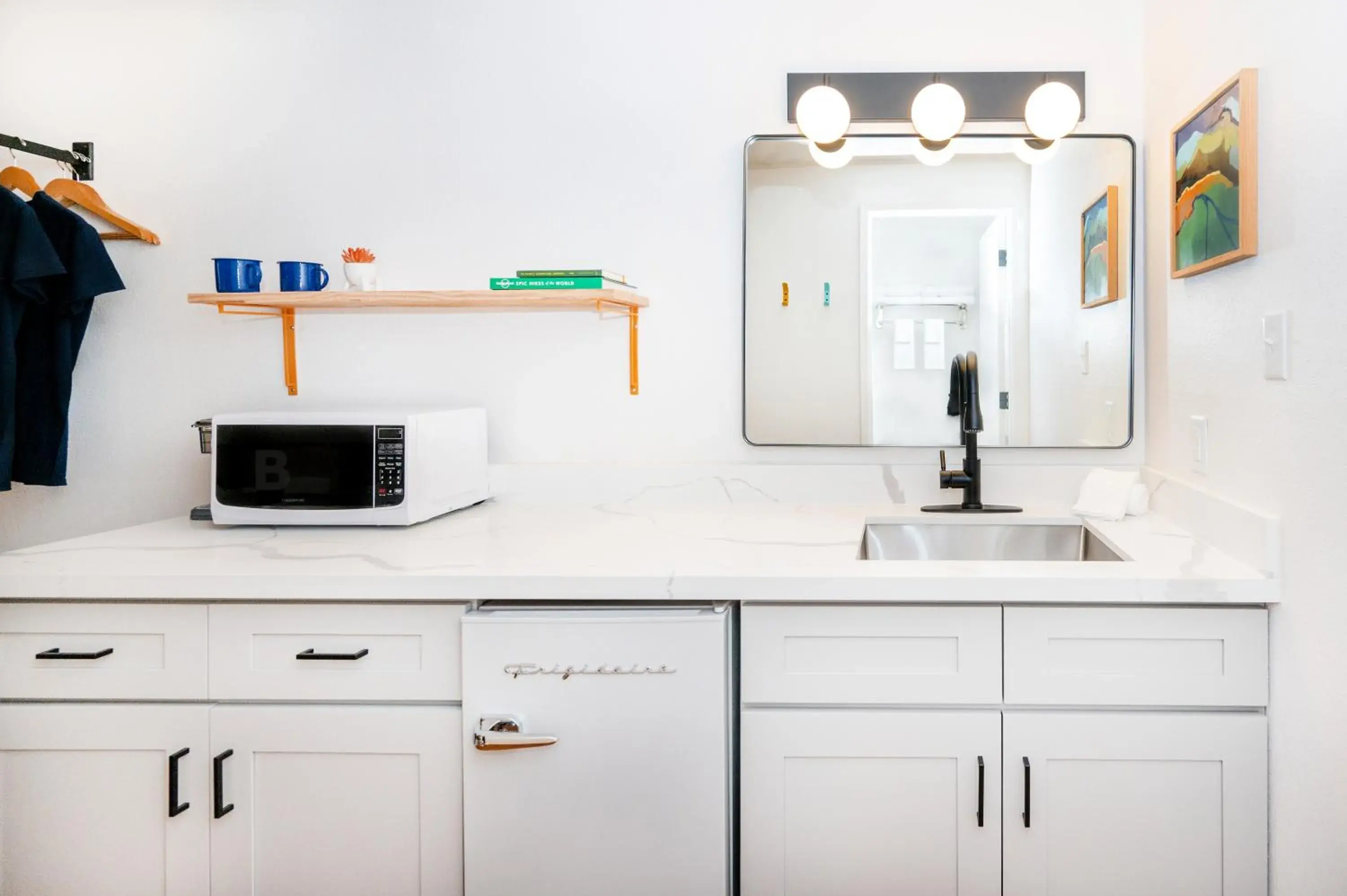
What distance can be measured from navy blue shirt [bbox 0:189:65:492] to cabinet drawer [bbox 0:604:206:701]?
70 centimetres

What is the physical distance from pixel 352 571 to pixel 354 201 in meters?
1.13

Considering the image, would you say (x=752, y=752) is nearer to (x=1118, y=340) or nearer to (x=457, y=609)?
(x=457, y=609)

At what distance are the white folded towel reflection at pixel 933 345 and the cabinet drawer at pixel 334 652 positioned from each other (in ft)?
4.07

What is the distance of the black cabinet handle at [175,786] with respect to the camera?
1504mm

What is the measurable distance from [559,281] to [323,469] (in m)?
0.63

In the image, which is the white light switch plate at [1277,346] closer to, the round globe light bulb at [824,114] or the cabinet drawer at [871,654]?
the cabinet drawer at [871,654]

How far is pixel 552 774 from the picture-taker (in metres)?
1.49

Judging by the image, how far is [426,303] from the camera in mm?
2094

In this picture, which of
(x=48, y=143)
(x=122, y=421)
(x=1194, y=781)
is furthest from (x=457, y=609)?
(x=48, y=143)

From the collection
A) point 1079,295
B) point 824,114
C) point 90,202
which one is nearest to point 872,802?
point 1079,295

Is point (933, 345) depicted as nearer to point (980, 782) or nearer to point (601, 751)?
point (980, 782)

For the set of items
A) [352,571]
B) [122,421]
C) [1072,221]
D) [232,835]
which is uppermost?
[1072,221]

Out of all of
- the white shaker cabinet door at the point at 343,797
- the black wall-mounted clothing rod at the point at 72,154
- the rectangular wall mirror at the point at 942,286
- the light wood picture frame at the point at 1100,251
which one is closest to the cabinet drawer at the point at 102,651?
the white shaker cabinet door at the point at 343,797

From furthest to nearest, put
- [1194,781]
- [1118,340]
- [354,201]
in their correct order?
[354,201], [1118,340], [1194,781]
